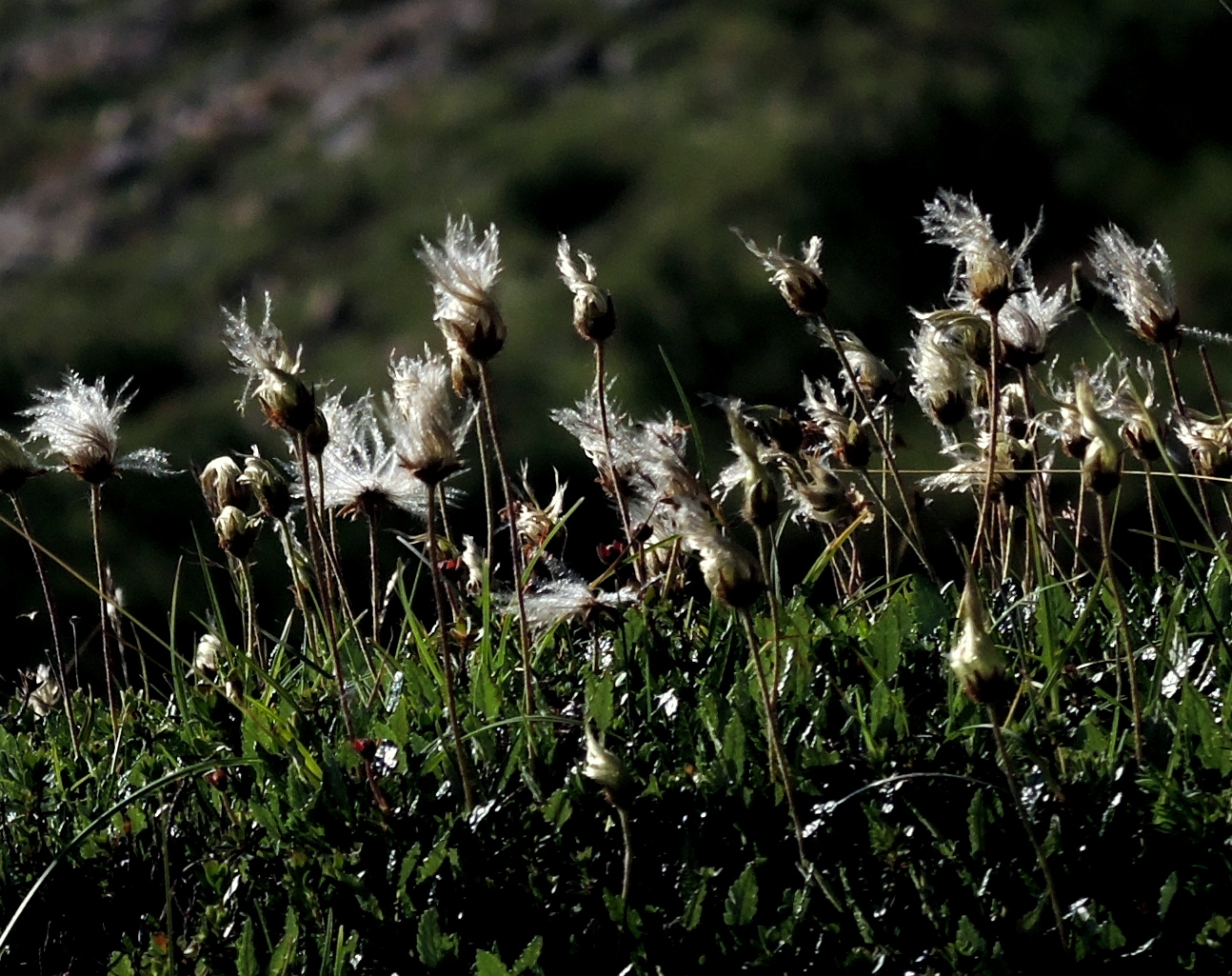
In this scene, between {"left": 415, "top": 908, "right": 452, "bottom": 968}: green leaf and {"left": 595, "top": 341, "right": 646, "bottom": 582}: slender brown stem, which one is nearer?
{"left": 415, "top": 908, "right": 452, "bottom": 968}: green leaf

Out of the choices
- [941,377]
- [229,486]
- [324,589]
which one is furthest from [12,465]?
[941,377]

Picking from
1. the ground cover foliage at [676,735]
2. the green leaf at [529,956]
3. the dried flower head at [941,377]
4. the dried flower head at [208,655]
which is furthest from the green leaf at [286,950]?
the dried flower head at [941,377]

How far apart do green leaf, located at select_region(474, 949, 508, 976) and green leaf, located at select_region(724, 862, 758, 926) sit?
0.26m

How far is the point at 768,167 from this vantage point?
12117 millimetres

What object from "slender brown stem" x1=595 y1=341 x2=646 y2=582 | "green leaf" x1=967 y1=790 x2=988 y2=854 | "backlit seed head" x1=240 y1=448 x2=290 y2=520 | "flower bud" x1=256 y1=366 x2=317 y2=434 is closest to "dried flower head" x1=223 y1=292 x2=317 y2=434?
"flower bud" x1=256 y1=366 x2=317 y2=434

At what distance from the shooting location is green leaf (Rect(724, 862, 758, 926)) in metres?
1.92

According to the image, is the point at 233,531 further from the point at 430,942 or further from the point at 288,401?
the point at 430,942

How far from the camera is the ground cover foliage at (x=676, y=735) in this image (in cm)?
195

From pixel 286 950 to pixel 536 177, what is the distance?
37.9 feet

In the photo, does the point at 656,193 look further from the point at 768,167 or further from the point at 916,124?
the point at 916,124

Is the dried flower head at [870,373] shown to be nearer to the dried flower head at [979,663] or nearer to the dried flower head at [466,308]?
the dried flower head at [466,308]

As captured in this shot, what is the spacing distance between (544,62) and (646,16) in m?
1.16

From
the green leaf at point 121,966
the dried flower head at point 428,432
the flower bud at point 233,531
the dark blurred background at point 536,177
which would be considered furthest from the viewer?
the dark blurred background at point 536,177

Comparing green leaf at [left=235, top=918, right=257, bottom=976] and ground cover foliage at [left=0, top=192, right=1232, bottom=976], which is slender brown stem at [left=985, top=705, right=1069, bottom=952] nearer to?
ground cover foliage at [left=0, top=192, right=1232, bottom=976]
